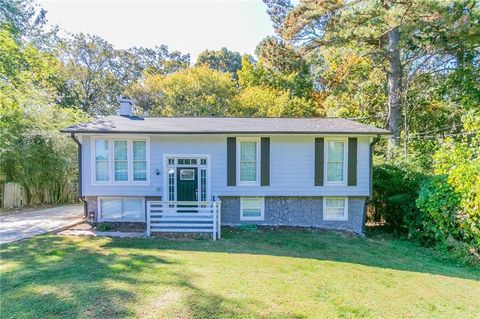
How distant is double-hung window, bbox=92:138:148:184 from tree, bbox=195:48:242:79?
22.6 meters

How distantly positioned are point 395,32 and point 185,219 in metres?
12.5

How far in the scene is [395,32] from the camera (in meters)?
13.1

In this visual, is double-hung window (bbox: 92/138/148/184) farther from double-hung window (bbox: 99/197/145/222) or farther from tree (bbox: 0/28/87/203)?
tree (bbox: 0/28/87/203)

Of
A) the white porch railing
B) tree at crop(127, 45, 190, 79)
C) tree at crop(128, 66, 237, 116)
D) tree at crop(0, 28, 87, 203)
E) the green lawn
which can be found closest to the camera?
the green lawn

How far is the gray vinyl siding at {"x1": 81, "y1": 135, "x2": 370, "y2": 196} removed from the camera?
950cm

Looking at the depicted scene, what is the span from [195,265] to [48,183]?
11.6 meters

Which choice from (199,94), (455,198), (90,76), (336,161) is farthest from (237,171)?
(90,76)

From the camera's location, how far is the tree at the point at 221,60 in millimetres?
30484

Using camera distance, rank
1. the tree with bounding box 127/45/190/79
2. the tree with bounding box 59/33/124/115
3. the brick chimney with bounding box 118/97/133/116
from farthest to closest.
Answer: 1. the tree with bounding box 127/45/190/79
2. the tree with bounding box 59/33/124/115
3. the brick chimney with bounding box 118/97/133/116

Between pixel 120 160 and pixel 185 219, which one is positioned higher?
pixel 120 160

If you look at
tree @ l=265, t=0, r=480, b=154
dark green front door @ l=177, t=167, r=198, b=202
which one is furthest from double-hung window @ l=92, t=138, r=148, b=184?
tree @ l=265, t=0, r=480, b=154

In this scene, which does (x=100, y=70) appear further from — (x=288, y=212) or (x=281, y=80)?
(x=288, y=212)

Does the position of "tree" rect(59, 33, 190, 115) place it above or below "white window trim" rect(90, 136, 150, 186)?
above

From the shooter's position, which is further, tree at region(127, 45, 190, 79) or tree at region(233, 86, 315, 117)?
tree at region(127, 45, 190, 79)
